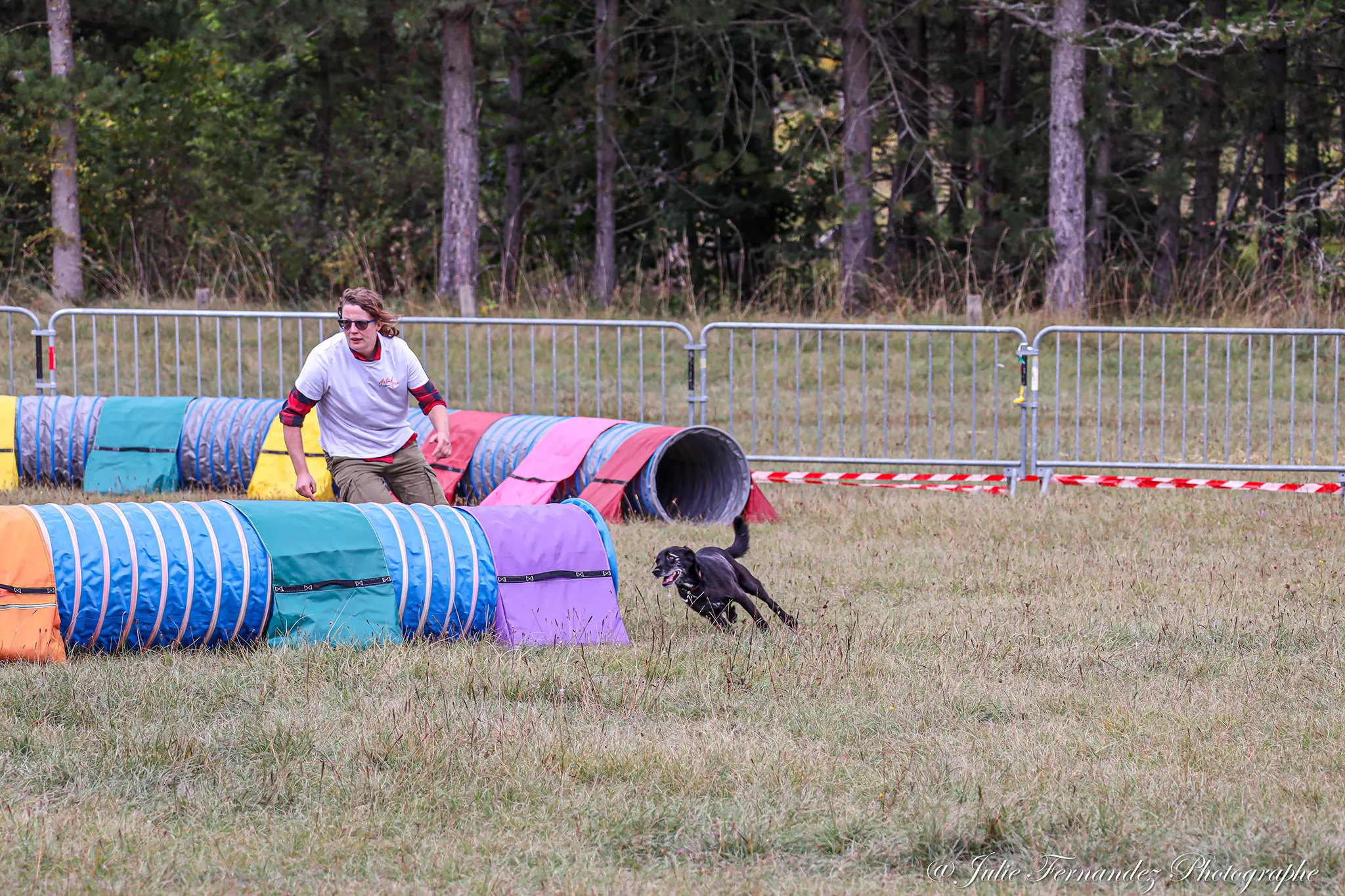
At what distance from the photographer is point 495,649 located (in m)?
6.38

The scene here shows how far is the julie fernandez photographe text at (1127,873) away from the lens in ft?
13.1

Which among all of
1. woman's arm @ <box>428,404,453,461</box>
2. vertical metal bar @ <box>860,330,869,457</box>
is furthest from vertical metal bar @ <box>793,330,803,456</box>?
woman's arm @ <box>428,404,453,461</box>

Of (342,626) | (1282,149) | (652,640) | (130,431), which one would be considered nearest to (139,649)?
(342,626)

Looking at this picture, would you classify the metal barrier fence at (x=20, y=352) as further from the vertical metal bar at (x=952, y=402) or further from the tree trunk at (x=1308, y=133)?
the tree trunk at (x=1308, y=133)

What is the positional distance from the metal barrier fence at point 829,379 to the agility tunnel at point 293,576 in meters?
6.44

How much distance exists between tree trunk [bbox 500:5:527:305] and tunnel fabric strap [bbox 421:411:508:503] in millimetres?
12915

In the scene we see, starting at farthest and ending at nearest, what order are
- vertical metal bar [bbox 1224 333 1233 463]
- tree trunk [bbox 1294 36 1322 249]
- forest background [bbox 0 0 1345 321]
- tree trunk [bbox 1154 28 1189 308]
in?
tree trunk [bbox 1294 36 1322 249]
tree trunk [bbox 1154 28 1189 308]
forest background [bbox 0 0 1345 321]
vertical metal bar [bbox 1224 333 1233 463]

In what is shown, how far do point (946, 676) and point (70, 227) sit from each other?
1890 cm

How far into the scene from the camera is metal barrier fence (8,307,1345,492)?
47.9ft

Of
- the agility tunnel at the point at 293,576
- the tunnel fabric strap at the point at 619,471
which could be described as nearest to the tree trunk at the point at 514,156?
the tunnel fabric strap at the point at 619,471

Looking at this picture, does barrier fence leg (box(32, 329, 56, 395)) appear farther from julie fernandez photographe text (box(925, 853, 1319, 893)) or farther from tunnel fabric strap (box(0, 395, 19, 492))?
julie fernandez photographe text (box(925, 853, 1319, 893))

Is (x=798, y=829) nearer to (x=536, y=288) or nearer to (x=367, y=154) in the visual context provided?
(x=536, y=288)

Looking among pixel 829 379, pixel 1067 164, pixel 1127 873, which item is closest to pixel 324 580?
pixel 1127 873

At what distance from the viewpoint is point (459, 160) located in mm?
21719
